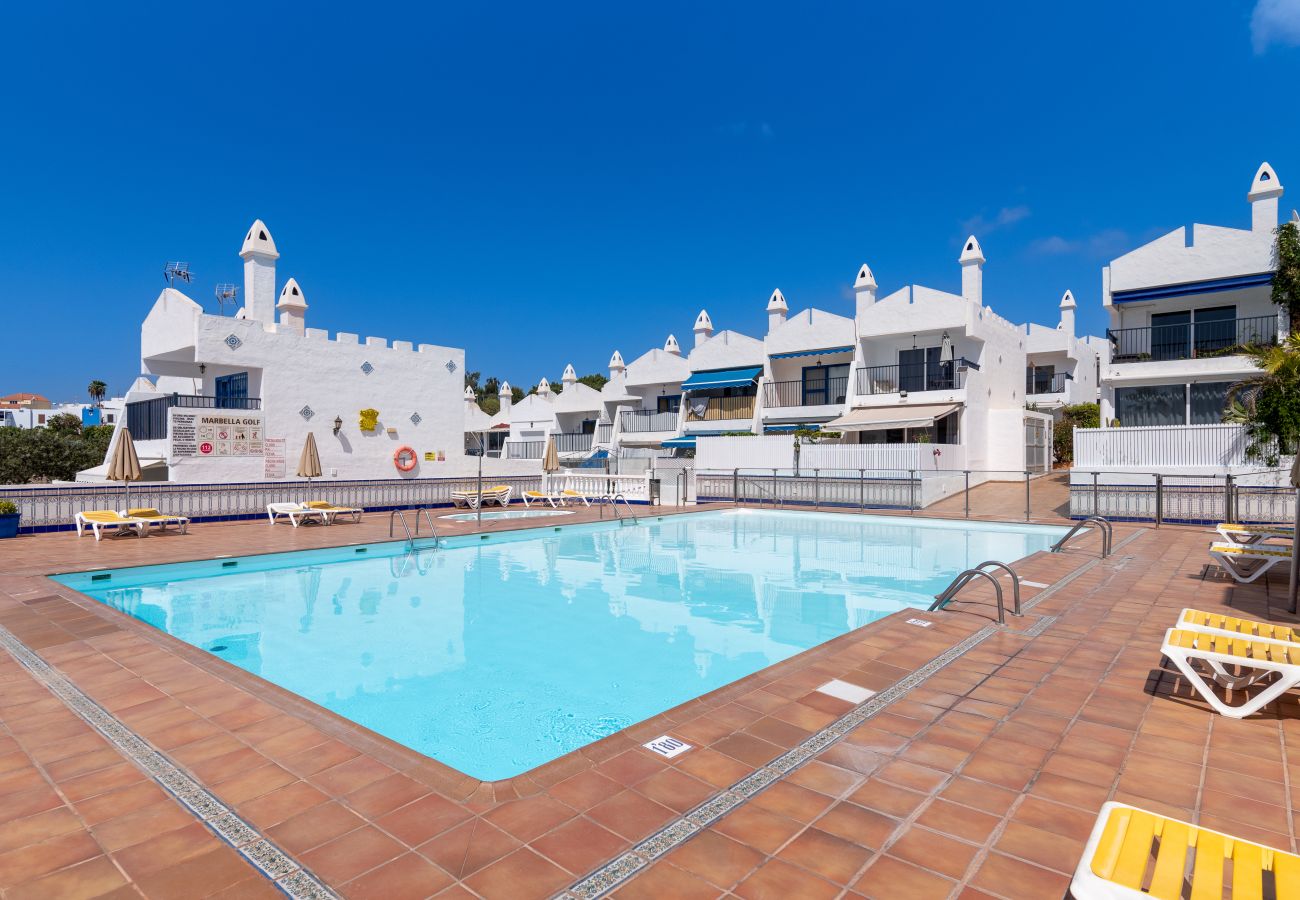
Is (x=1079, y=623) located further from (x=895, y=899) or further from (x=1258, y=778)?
(x=895, y=899)

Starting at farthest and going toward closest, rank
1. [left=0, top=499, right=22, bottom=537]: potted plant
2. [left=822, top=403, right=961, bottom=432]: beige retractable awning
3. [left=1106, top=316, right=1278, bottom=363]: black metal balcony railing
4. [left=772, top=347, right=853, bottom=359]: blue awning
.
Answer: [left=772, top=347, right=853, bottom=359]: blue awning, [left=822, top=403, right=961, bottom=432]: beige retractable awning, [left=1106, top=316, right=1278, bottom=363]: black metal balcony railing, [left=0, top=499, right=22, bottom=537]: potted plant

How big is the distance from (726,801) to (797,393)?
29.5m

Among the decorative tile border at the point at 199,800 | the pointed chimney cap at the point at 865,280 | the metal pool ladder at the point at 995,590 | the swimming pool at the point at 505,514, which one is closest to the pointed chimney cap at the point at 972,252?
the pointed chimney cap at the point at 865,280

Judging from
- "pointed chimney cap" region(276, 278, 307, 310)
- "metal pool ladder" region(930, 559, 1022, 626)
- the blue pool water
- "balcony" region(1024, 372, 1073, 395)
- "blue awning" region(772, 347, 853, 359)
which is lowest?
the blue pool water

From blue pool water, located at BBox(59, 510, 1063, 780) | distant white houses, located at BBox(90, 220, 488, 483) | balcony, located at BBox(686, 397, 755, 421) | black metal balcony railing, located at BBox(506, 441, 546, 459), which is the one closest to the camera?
blue pool water, located at BBox(59, 510, 1063, 780)

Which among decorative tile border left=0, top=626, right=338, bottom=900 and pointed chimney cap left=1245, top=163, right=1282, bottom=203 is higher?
pointed chimney cap left=1245, top=163, right=1282, bottom=203

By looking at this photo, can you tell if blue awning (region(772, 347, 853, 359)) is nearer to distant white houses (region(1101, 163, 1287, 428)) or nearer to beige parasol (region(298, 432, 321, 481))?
distant white houses (region(1101, 163, 1287, 428))

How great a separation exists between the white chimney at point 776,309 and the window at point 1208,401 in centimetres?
1656

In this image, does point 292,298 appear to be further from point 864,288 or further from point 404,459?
point 864,288

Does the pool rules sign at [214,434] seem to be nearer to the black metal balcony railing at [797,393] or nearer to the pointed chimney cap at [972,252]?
the black metal balcony railing at [797,393]

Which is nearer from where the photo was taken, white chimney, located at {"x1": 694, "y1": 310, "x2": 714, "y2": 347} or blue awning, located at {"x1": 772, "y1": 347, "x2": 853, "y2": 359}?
blue awning, located at {"x1": 772, "y1": 347, "x2": 853, "y2": 359}

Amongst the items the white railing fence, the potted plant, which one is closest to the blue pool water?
the white railing fence

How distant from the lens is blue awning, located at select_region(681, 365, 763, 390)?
32062mm

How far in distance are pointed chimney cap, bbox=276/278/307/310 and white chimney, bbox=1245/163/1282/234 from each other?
102 feet
